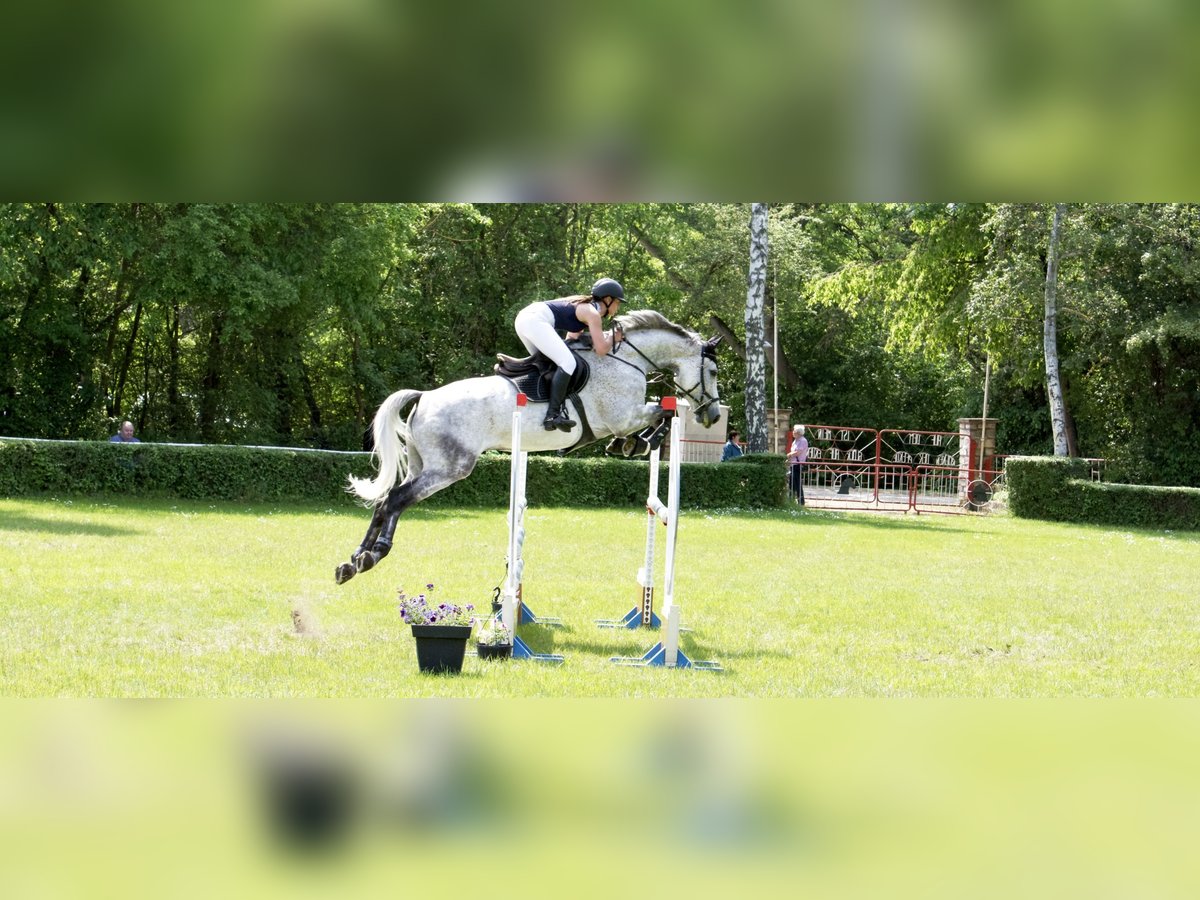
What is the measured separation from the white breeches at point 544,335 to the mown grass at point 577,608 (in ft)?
6.42

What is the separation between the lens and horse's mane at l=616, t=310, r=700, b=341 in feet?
27.7

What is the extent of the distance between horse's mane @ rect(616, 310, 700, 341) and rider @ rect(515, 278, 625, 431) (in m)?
0.23

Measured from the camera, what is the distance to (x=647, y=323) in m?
8.57

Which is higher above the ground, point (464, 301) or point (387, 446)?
point (464, 301)

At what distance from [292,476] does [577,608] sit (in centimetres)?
1123

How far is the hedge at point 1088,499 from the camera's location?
861 inches

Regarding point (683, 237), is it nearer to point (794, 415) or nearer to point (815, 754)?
point (794, 415)

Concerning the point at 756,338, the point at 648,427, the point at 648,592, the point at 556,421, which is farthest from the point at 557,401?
the point at 756,338

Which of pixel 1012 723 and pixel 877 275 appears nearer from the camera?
pixel 1012 723

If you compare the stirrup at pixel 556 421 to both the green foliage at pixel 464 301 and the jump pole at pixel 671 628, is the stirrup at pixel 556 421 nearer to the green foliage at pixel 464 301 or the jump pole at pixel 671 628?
the jump pole at pixel 671 628

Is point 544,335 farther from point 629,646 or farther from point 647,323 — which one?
point 629,646
